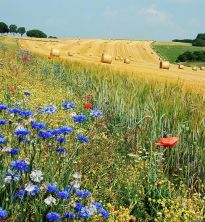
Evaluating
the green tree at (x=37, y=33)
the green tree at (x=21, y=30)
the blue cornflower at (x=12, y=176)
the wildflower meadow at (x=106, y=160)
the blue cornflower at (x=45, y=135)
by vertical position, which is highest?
the blue cornflower at (x=45, y=135)

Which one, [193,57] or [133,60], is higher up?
[133,60]

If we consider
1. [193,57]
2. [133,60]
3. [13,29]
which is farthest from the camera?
[13,29]

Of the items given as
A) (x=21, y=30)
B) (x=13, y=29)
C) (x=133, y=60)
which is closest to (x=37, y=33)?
(x=21, y=30)

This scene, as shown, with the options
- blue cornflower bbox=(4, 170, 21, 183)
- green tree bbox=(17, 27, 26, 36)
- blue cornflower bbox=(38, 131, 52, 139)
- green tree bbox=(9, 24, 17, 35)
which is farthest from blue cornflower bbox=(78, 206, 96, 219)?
green tree bbox=(17, 27, 26, 36)

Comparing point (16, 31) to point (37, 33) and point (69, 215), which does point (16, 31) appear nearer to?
point (37, 33)

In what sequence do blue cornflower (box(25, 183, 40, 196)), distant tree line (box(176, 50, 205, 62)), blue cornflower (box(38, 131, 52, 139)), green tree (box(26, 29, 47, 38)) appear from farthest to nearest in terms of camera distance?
green tree (box(26, 29, 47, 38)) < distant tree line (box(176, 50, 205, 62)) < blue cornflower (box(38, 131, 52, 139)) < blue cornflower (box(25, 183, 40, 196))

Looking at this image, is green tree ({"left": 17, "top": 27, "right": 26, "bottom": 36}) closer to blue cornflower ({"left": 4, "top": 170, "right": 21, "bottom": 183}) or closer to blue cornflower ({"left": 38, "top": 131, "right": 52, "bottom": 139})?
blue cornflower ({"left": 38, "top": 131, "right": 52, "bottom": 139})

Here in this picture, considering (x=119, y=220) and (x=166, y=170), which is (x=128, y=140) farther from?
(x=119, y=220)

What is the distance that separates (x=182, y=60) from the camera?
54.6 meters

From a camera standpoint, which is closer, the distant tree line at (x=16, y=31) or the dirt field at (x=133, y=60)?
the dirt field at (x=133, y=60)

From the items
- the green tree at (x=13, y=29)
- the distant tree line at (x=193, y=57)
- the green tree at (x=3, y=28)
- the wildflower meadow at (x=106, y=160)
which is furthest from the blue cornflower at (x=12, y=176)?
the green tree at (x=13, y=29)

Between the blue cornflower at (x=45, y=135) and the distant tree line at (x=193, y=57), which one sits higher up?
the blue cornflower at (x=45, y=135)

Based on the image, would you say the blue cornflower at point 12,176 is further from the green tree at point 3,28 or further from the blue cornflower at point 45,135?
the green tree at point 3,28

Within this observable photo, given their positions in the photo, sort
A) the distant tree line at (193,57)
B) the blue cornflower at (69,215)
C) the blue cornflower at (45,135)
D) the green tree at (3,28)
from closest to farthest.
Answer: the blue cornflower at (69,215), the blue cornflower at (45,135), the distant tree line at (193,57), the green tree at (3,28)
